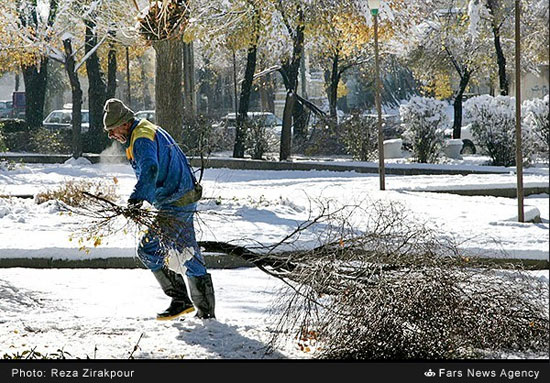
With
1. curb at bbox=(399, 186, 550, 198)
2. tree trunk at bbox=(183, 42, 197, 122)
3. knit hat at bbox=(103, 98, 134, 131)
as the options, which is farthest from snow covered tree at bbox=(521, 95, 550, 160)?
knit hat at bbox=(103, 98, 134, 131)

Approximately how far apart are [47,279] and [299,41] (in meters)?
13.1

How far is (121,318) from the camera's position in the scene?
238 inches

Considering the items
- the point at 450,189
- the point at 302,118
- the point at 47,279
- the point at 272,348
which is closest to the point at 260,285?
the point at 47,279

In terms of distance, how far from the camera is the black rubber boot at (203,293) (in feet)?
18.4

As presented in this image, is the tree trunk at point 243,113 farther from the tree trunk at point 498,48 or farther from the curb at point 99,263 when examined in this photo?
the curb at point 99,263

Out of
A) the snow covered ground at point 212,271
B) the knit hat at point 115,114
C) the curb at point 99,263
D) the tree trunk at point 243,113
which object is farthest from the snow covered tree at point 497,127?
the knit hat at point 115,114

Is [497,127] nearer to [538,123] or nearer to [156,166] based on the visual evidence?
[538,123]

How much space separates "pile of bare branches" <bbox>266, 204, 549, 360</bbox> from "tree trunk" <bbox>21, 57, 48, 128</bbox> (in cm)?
2148

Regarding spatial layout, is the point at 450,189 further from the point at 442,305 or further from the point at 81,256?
the point at 442,305

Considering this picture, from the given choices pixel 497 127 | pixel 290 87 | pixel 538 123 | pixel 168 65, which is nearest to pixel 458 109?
pixel 290 87

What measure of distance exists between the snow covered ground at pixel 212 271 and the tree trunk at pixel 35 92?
434 inches

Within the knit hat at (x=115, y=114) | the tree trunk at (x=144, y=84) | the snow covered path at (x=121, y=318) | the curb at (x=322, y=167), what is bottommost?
the snow covered path at (x=121, y=318)

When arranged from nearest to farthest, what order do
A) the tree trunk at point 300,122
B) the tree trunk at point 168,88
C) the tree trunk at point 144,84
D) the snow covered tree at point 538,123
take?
1. the tree trunk at point 168,88
2. the snow covered tree at point 538,123
3. the tree trunk at point 300,122
4. the tree trunk at point 144,84
